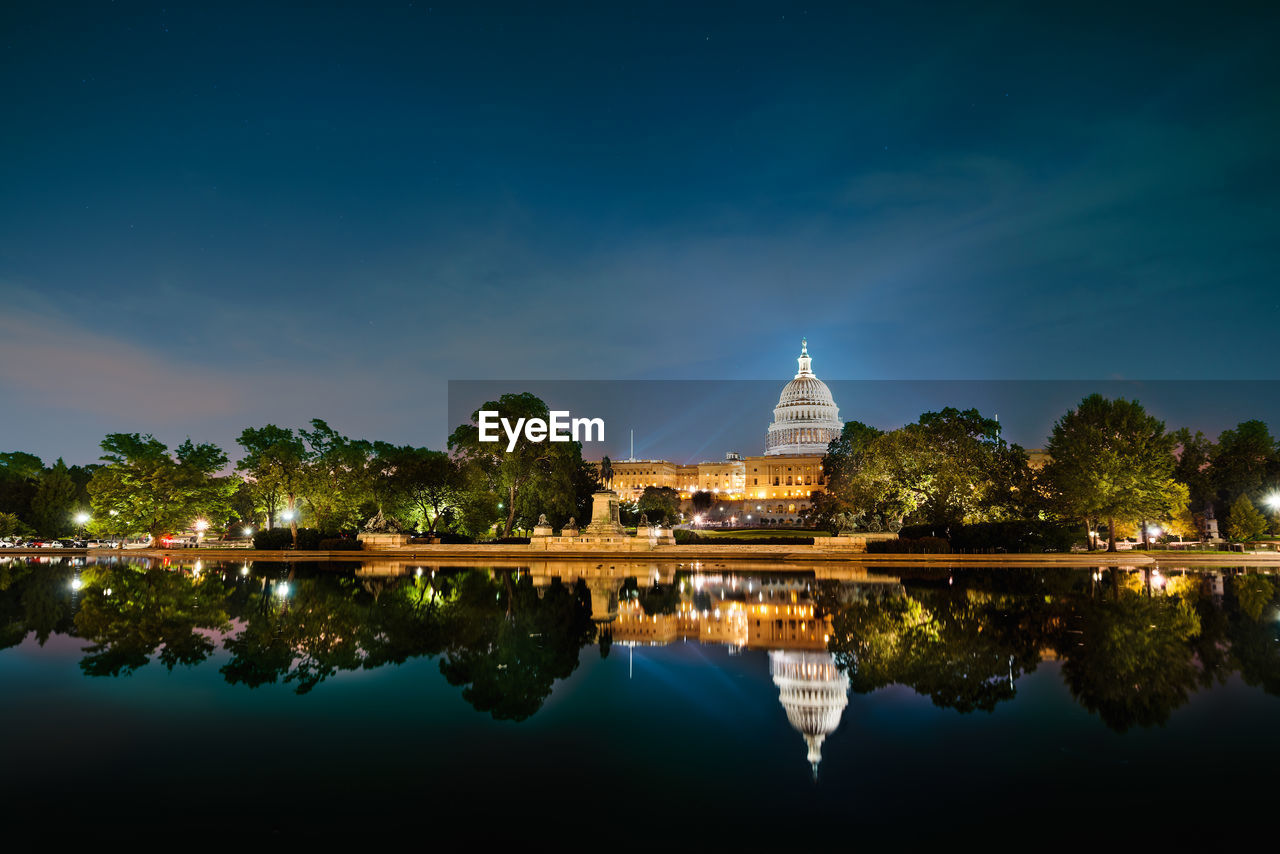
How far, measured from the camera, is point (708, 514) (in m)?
133

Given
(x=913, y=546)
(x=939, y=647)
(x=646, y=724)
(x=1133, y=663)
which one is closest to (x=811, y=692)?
(x=646, y=724)

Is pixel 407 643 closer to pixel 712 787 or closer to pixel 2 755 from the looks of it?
pixel 2 755

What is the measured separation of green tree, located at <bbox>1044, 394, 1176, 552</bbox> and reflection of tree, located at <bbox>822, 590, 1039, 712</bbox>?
29.0 meters

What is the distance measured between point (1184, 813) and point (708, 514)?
128 metres

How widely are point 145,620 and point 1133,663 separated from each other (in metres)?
21.0

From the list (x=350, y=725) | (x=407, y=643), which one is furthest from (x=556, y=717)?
(x=407, y=643)

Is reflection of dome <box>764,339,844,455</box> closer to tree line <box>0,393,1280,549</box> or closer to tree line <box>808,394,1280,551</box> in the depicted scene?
tree line <box>0,393,1280,549</box>

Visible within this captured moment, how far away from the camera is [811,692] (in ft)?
34.9

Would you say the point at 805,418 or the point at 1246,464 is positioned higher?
the point at 805,418

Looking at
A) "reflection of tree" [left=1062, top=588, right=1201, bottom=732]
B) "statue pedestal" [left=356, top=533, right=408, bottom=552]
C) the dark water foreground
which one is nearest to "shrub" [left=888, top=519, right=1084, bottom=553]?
"reflection of tree" [left=1062, top=588, right=1201, bottom=732]

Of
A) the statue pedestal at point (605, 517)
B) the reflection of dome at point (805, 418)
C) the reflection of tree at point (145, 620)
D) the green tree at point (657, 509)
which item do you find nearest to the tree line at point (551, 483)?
the statue pedestal at point (605, 517)

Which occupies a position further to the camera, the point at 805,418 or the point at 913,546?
the point at 805,418

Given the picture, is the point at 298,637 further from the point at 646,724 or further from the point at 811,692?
the point at 811,692

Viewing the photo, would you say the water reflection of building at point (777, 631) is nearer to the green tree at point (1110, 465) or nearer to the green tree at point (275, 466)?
the green tree at point (1110, 465)
